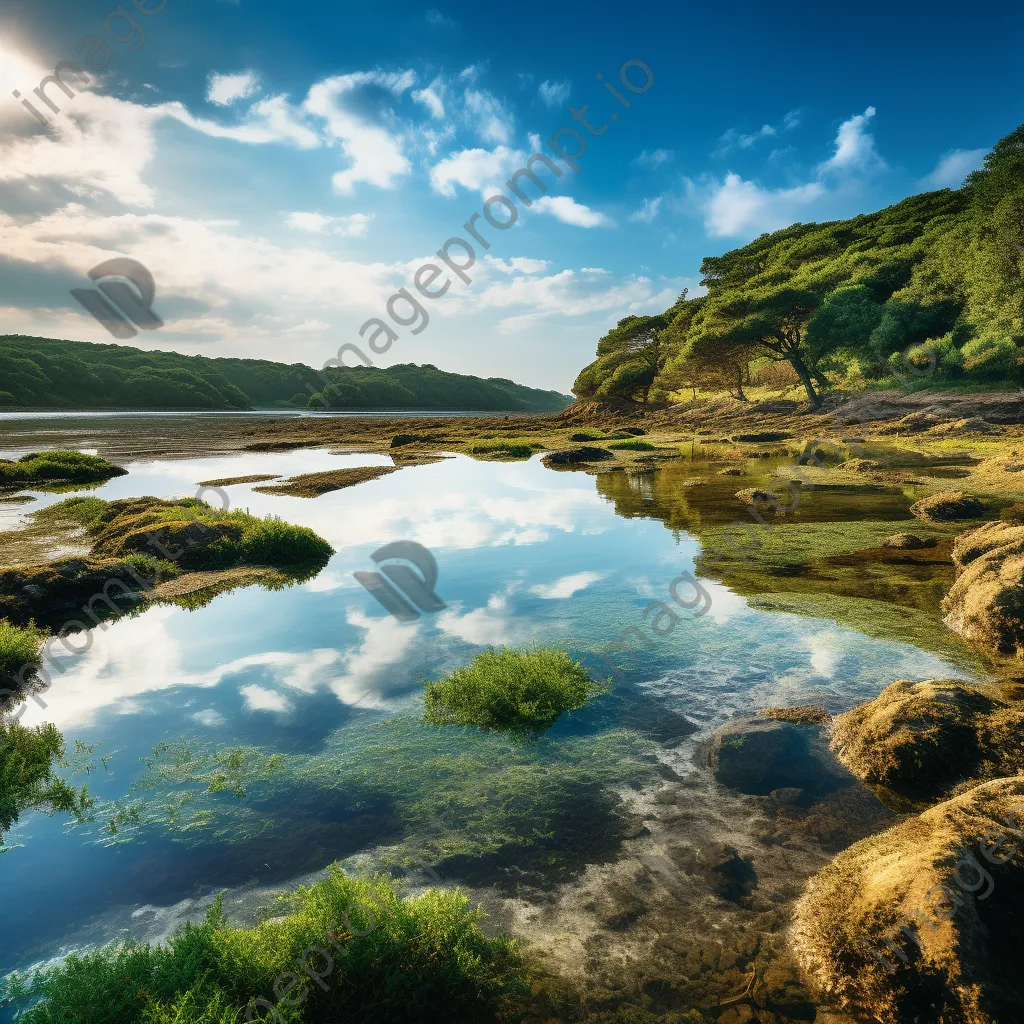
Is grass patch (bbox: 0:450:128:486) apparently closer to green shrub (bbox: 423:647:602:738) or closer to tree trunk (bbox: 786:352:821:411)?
green shrub (bbox: 423:647:602:738)

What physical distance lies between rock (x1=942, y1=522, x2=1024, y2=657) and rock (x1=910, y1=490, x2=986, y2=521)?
274 inches

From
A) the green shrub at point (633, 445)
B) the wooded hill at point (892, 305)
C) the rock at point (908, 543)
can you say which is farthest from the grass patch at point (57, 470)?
the wooded hill at point (892, 305)

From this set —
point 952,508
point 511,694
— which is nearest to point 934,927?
point 511,694

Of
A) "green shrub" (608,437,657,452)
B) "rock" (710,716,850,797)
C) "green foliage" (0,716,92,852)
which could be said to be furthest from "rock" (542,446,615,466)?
"green foliage" (0,716,92,852)

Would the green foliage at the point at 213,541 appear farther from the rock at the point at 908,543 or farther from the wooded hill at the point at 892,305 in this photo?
the wooded hill at the point at 892,305

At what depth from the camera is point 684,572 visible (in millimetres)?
14820

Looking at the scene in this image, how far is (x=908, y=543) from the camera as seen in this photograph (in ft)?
50.3

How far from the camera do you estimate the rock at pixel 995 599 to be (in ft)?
30.6

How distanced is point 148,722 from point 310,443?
5373 centimetres

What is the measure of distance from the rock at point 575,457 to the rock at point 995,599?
102 feet

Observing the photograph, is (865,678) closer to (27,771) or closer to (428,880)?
(428,880)

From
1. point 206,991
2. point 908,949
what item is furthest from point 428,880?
point 908,949

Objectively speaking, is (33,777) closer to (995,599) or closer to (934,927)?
(934,927)

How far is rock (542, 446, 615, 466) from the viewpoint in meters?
42.1
